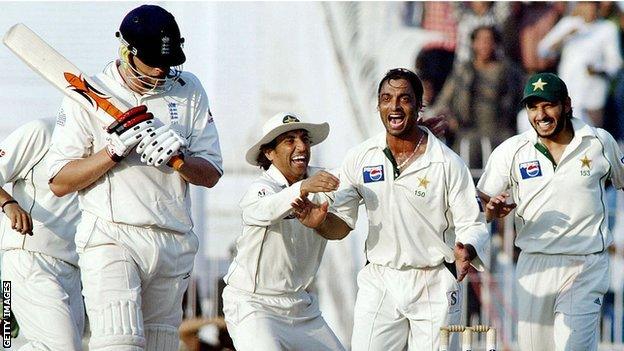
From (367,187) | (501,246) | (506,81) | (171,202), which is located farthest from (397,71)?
(506,81)

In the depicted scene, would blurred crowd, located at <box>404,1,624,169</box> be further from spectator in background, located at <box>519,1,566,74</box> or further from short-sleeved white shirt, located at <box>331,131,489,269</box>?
short-sleeved white shirt, located at <box>331,131,489,269</box>

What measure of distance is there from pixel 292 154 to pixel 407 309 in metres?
1.05

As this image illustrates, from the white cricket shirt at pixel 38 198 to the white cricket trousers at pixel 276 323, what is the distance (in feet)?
4.20

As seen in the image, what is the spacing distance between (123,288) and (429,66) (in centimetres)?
849

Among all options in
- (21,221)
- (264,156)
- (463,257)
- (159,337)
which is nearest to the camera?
(159,337)

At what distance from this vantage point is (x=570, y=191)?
8.31 metres

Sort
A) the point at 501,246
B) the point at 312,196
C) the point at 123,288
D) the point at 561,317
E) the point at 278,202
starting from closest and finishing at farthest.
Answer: the point at 123,288 → the point at 278,202 → the point at 312,196 → the point at 561,317 → the point at 501,246

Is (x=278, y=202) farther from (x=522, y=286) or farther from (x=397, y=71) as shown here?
(x=522, y=286)

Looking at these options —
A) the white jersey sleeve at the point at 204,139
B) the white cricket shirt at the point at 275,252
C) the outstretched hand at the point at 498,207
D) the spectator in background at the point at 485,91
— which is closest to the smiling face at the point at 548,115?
the outstretched hand at the point at 498,207

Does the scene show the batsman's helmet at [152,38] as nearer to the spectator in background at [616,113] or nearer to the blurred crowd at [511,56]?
the blurred crowd at [511,56]

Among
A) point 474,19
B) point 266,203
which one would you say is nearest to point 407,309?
point 266,203

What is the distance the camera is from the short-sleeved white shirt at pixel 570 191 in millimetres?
8312

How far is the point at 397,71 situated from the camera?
7527 mm

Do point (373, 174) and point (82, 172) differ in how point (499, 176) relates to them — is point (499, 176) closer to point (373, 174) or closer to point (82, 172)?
point (373, 174)
